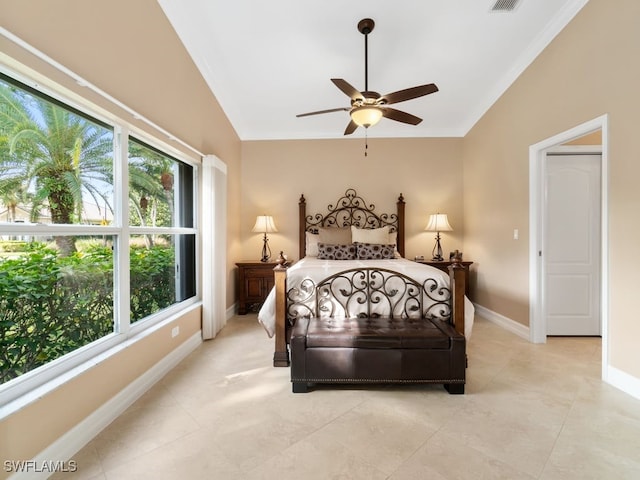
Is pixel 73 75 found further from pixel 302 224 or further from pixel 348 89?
pixel 302 224

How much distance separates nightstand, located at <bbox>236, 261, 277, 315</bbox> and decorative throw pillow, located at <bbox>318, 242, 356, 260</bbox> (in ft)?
2.47

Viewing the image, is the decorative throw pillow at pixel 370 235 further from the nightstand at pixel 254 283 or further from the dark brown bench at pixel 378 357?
the dark brown bench at pixel 378 357

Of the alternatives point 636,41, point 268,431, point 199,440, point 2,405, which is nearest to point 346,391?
point 268,431

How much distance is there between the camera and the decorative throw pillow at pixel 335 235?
14.8 feet

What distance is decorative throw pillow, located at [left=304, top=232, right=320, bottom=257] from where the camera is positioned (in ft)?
14.8

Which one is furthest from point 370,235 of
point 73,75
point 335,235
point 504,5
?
point 73,75

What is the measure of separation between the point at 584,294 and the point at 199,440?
13.5 ft

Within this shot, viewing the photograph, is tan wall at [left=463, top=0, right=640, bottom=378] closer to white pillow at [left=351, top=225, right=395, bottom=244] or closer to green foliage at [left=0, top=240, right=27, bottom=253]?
white pillow at [left=351, top=225, right=395, bottom=244]

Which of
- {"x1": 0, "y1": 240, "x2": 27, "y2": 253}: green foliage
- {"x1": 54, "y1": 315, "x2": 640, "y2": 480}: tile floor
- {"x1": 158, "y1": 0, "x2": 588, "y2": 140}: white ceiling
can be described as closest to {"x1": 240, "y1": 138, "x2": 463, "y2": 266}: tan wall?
{"x1": 158, "y1": 0, "x2": 588, "y2": 140}: white ceiling

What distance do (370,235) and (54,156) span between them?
3650 mm

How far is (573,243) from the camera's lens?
3.33 metres

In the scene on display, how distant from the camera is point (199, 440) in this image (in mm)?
1687

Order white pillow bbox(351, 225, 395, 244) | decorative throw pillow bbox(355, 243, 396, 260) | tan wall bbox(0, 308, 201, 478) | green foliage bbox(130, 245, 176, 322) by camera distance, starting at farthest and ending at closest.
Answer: white pillow bbox(351, 225, 395, 244), decorative throw pillow bbox(355, 243, 396, 260), green foliage bbox(130, 245, 176, 322), tan wall bbox(0, 308, 201, 478)

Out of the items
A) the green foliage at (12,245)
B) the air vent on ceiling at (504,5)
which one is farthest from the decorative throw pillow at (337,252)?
the green foliage at (12,245)
